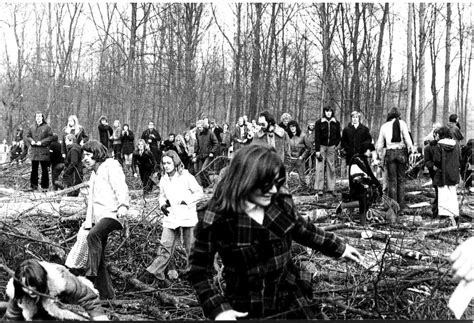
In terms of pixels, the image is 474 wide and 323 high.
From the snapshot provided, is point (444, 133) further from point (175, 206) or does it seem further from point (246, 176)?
point (246, 176)

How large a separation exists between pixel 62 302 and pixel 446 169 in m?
7.75

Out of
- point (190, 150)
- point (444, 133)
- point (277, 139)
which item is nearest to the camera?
point (444, 133)

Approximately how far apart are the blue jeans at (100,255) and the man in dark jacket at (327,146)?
243 inches

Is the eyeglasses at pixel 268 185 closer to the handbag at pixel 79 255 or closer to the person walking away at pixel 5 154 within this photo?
the handbag at pixel 79 255

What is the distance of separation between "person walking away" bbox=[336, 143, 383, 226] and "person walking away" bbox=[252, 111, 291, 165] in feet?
4.56

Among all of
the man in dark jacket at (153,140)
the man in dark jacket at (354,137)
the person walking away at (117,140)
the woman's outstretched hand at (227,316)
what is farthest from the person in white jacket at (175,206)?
the person walking away at (117,140)

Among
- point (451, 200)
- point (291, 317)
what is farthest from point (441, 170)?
point (291, 317)

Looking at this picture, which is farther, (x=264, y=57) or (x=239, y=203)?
(x=264, y=57)

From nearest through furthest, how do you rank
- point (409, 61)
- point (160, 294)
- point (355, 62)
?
point (160, 294), point (409, 61), point (355, 62)

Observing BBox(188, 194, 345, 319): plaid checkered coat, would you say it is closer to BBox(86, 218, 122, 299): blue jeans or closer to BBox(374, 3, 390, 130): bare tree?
BBox(86, 218, 122, 299): blue jeans

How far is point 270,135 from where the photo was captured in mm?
10172

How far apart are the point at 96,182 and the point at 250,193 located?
3.54 meters

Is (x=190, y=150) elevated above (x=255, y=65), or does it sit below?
below

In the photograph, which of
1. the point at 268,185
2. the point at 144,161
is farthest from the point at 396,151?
the point at 268,185
